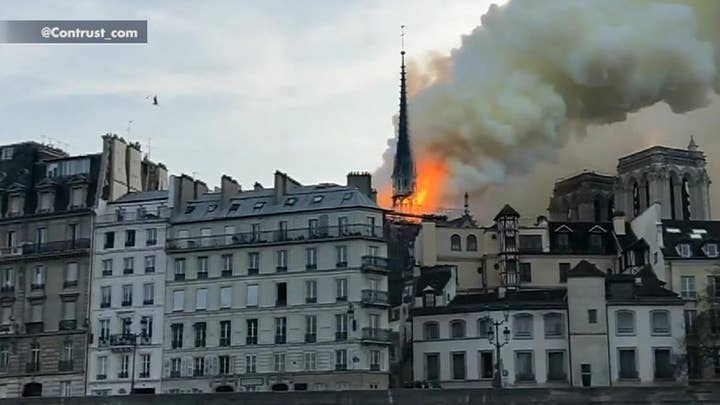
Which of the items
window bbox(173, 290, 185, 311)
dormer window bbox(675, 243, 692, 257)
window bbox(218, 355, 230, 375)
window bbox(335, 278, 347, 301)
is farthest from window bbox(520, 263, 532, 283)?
window bbox(173, 290, 185, 311)

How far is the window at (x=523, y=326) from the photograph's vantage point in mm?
76312

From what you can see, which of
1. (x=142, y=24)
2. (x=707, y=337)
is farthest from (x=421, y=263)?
(x=142, y=24)

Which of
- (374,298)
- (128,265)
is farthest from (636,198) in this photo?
(128,265)

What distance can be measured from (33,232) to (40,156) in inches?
299

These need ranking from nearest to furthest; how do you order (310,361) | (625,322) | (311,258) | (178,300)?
(625,322) → (310,361) → (311,258) → (178,300)

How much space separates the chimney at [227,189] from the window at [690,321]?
3413 cm

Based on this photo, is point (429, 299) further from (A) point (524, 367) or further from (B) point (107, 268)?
(B) point (107, 268)

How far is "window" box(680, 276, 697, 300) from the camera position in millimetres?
85188

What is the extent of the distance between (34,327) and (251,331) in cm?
1691

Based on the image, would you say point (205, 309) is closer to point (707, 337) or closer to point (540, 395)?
Answer: point (540, 395)

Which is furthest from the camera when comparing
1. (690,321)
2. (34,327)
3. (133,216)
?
(133,216)

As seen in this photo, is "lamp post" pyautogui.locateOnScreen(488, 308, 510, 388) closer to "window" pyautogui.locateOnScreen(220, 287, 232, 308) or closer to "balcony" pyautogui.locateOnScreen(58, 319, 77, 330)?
"window" pyautogui.locateOnScreen(220, 287, 232, 308)

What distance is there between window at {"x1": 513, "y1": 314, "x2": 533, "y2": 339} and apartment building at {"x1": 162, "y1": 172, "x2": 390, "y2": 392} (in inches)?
345

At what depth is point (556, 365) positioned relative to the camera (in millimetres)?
75875
